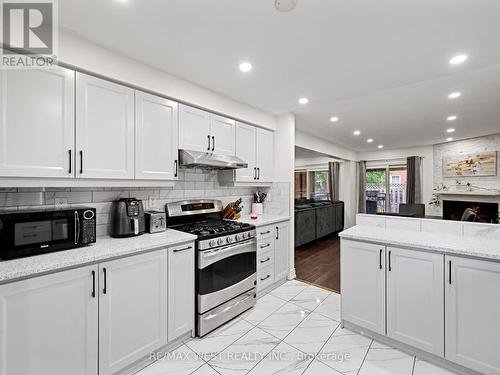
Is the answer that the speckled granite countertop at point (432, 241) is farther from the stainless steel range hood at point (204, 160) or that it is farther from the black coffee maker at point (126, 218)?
the black coffee maker at point (126, 218)

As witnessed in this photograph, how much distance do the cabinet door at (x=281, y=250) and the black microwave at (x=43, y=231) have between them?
215 centimetres

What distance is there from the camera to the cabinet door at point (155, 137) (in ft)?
6.93

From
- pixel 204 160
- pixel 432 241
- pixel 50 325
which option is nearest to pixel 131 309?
pixel 50 325

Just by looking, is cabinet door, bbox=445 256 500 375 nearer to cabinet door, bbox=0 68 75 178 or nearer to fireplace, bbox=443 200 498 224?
cabinet door, bbox=0 68 75 178

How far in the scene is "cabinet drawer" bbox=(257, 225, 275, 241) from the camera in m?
2.91

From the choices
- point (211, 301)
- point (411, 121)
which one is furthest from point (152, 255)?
point (411, 121)

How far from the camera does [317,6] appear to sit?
1.46 m

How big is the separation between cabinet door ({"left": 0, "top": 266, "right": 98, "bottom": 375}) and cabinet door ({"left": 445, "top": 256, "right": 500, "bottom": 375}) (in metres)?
2.51

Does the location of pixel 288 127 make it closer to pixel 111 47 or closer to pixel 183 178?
pixel 183 178

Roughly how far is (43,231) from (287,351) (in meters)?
2.04

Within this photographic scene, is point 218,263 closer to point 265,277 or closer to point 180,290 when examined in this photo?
point 180,290

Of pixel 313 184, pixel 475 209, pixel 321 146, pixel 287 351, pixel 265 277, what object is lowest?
pixel 287 351

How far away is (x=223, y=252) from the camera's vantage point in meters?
2.31

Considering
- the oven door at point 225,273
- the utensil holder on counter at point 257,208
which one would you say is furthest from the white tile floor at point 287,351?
the utensil holder on counter at point 257,208
